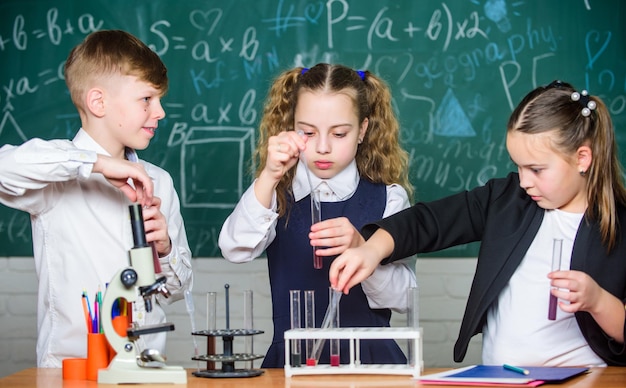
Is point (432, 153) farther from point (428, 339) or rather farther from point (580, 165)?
point (580, 165)

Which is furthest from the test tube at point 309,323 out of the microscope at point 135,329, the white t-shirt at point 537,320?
the white t-shirt at point 537,320

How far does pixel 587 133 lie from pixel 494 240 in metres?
0.35

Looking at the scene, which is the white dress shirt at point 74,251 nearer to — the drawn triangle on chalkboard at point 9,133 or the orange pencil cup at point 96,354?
the orange pencil cup at point 96,354

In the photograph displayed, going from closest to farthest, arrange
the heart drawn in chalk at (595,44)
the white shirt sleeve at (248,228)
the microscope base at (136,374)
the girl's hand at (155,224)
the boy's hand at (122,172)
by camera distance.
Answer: the microscope base at (136,374) < the boy's hand at (122,172) < the girl's hand at (155,224) < the white shirt sleeve at (248,228) < the heart drawn in chalk at (595,44)

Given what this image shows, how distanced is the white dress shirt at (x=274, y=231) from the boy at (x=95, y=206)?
0.16 metres

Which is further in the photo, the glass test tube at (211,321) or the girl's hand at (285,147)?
the girl's hand at (285,147)

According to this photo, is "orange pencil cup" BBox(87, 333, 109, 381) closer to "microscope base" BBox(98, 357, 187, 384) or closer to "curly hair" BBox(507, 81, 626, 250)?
"microscope base" BBox(98, 357, 187, 384)

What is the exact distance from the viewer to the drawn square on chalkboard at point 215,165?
3688 millimetres

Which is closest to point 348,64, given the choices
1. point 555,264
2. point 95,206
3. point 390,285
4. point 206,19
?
point 206,19

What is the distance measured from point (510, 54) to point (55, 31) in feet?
6.33

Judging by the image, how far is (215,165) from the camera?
12.1 feet

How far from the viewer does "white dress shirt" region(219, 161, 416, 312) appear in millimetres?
2242

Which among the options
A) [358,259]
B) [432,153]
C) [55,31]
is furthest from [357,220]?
[55,31]

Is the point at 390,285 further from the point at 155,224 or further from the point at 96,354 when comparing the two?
the point at 96,354
